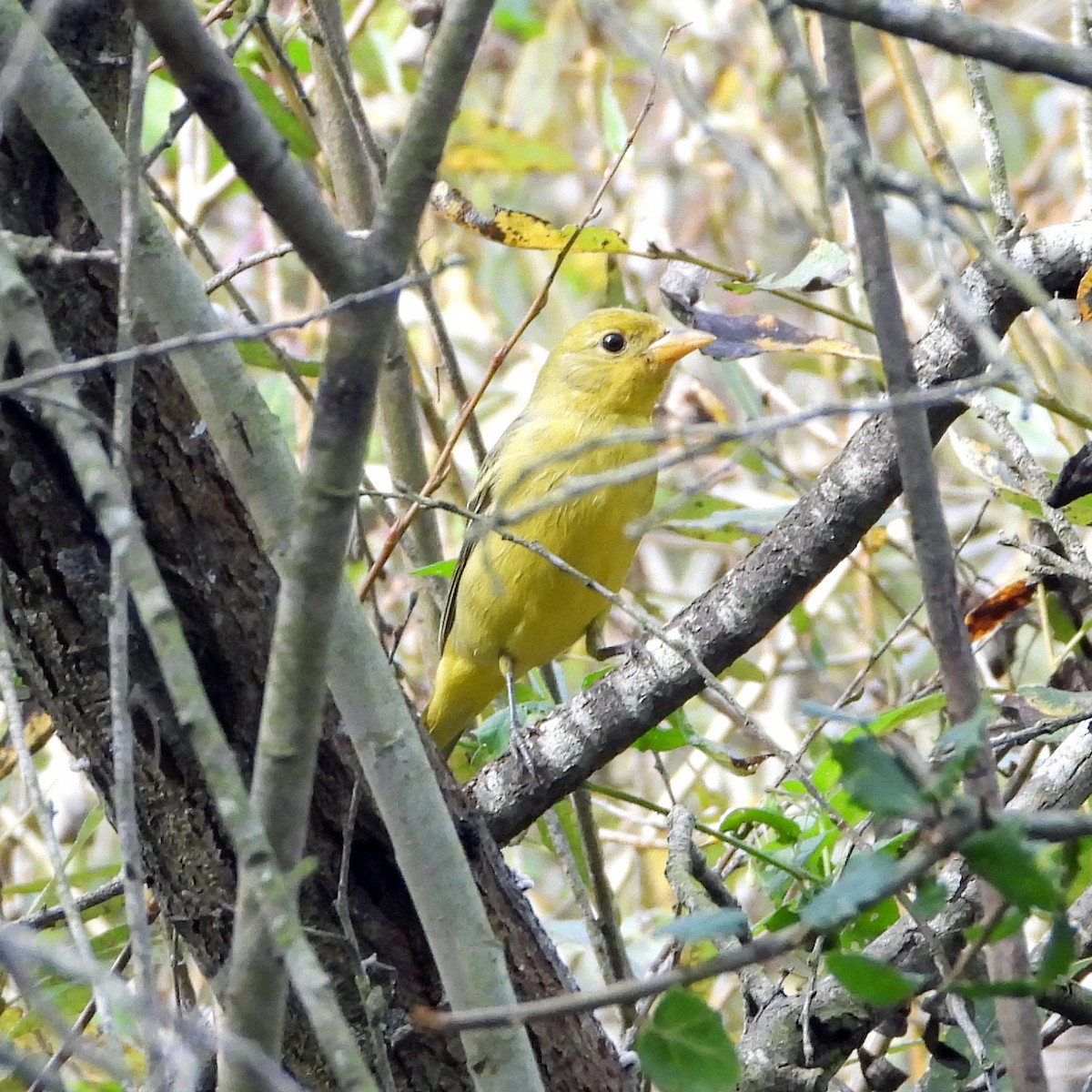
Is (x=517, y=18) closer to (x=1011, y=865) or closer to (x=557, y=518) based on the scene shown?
(x=557, y=518)

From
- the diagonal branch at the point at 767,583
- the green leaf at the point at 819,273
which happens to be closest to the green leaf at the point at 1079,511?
the diagonal branch at the point at 767,583

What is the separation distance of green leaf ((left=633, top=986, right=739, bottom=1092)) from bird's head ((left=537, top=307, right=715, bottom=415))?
2878mm

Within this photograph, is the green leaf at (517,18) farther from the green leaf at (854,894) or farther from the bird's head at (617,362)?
the green leaf at (854,894)

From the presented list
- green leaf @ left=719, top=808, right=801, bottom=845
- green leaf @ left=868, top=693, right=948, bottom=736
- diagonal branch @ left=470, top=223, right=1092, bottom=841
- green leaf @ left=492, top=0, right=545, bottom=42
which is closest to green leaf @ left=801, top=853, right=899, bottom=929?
green leaf @ left=868, top=693, right=948, bottom=736

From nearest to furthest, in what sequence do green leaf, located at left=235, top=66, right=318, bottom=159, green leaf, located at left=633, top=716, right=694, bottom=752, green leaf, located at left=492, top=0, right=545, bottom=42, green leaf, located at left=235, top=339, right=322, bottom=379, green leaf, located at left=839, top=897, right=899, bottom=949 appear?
green leaf, located at left=839, top=897, right=899, bottom=949 < green leaf, located at left=633, top=716, right=694, bottom=752 < green leaf, located at left=235, top=339, right=322, bottom=379 < green leaf, located at left=235, top=66, right=318, bottom=159 < green leaf, located at left=492, top=0, right=545, bottom=42

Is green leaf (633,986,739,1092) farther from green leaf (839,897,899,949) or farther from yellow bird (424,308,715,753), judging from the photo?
yellow bird (424,308,715,753)

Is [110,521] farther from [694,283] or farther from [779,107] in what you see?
[779,107]

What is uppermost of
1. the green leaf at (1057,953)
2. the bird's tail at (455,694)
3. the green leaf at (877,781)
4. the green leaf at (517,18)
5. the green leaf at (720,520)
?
the green leaf at (517,18)

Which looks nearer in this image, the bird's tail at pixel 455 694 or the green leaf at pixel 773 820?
the green leaf at pixel 773 820

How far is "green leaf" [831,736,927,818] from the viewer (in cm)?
106

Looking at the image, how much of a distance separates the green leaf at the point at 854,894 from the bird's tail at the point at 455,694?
280cm

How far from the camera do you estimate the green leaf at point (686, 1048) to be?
4.41 feet

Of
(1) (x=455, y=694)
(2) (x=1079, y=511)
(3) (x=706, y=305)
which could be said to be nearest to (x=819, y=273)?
(2) (x=1079, y=511)

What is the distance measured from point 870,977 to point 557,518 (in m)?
2.53
